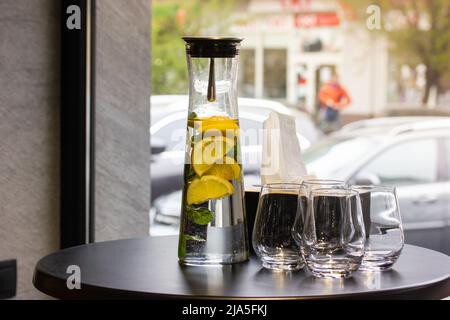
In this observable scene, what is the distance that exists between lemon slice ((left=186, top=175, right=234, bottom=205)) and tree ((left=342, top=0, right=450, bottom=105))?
67.6 inches

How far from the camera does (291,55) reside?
349 centimetres

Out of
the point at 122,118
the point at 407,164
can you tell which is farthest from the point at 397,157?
the point at 122,118

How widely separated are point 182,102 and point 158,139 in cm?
18

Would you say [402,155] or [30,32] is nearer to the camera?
[30,32]

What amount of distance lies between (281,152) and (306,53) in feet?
5.67

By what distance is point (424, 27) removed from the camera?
3.24m

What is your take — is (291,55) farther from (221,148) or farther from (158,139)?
(221,148)

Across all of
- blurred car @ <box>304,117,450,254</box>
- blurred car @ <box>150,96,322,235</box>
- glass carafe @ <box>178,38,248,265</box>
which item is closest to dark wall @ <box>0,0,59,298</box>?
blurred car @ <box>150,96,322,235</box>

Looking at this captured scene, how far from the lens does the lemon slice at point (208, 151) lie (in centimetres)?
168

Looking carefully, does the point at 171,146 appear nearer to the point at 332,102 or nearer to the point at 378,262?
the point at 332,102

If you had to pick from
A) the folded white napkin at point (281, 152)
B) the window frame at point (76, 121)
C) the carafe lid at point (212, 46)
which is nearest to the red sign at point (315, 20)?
the window frame at point (76, 121)

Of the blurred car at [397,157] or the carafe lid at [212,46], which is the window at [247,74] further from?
the carafe lid at [212,46]

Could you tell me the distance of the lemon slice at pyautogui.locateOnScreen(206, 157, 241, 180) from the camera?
168cm
